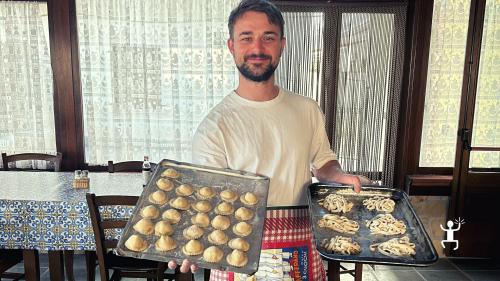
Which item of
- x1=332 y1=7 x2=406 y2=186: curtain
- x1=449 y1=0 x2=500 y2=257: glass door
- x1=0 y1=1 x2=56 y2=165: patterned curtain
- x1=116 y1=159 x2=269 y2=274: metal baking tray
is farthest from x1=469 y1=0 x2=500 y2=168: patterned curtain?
x1=0 y1=1 x2=56 y2=165: patterned curtain

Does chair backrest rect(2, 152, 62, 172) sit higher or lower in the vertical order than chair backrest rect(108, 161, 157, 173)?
higher

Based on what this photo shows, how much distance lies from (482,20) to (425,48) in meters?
0.50

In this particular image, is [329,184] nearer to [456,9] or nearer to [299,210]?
[299,210]

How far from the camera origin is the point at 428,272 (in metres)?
3.51

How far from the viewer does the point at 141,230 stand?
1420 mm

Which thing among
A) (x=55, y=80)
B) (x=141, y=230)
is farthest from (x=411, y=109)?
(x=55, y=80)

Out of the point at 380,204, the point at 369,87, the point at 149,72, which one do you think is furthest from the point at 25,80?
the point at 380,204

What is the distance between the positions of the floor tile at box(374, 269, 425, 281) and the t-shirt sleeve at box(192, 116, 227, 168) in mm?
2514

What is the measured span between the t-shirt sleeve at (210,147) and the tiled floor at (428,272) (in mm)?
2106

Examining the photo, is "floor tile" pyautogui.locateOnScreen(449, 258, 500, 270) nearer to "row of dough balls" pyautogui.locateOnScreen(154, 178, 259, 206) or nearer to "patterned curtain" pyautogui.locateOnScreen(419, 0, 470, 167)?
"patterned curtain" pyautogui.locateOnScreen(419, 0, 470, 167)

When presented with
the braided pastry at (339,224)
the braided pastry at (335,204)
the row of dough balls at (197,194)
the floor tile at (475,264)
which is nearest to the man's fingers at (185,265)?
the row of dough balls at (197,194)

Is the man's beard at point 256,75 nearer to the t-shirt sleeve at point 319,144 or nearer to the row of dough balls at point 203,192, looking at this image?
the t-shirt sleeve at point 319,144

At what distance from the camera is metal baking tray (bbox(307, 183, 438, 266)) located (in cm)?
134

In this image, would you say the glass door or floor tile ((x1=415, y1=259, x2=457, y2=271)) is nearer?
the glass door
